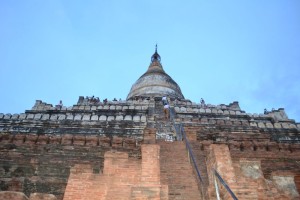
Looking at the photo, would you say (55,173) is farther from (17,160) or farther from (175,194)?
(175,194)

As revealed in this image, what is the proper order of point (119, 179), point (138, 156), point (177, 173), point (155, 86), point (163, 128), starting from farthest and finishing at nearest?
point (155, 86) < point (163, 128) < point (138, 156) < point (177, 173) < point (119, 179)

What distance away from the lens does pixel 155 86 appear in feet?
76.3

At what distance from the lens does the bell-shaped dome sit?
22.5 m

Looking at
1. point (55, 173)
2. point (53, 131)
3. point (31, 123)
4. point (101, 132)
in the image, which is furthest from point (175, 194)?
point (31, 123)

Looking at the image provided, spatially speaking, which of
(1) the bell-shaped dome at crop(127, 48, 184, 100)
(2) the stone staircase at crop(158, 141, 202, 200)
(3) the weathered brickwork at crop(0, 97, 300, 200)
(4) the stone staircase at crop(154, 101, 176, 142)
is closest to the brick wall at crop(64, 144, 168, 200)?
(3) the weathered brickwork at crop(0, 97, 300, 200)

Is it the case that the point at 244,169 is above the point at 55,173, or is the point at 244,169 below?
below

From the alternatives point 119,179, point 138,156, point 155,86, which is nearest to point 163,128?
point 138,156

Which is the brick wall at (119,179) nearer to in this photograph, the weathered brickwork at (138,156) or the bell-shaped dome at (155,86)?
the weathered brickwork at (138,156)

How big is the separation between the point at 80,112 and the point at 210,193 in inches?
414

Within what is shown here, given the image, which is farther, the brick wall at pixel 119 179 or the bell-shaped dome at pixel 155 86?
the bell-shaped dome at pixel 155 86

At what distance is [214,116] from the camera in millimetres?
15695

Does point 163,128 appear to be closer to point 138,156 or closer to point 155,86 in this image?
point 138,156

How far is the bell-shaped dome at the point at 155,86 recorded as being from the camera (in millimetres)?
22494

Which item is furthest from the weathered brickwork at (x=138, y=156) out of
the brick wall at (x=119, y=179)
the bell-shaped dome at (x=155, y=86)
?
the bell-shaped dome at (x=155, y=86)
